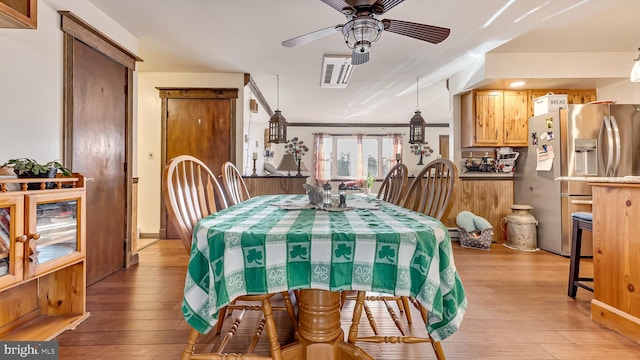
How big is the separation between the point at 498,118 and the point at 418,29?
9.34 ft

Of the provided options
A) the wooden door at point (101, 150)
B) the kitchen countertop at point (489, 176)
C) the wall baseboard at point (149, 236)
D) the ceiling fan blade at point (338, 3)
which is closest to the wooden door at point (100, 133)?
the wooden door at point (101, 150)

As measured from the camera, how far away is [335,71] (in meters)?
4.10

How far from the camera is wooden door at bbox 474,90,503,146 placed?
4.13m

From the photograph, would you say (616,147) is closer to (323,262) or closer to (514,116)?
(514,116)

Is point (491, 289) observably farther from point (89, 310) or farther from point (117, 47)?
point (117, 47)

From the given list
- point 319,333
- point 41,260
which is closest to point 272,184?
point 41,260

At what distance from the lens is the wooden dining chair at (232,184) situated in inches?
79.0

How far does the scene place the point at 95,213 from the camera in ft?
8.52

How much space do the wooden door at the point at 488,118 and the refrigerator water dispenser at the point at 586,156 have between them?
0.89 m

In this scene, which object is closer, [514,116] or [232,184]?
[232,184]

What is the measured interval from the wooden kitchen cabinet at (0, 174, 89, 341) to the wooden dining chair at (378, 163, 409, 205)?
2.12 m

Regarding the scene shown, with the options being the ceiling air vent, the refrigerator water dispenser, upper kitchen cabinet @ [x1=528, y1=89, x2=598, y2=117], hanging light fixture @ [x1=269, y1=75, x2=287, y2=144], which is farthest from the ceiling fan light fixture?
upper kitchen cabinet @ [x1=528, y1=89, x2=598, y2=117]

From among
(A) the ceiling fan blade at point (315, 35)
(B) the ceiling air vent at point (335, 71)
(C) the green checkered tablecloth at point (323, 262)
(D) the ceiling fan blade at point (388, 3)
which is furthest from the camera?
(B) the ceiling air vent at point (335, 71)

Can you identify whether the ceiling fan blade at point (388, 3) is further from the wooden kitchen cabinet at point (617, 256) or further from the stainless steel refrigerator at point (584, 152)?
the stainless steel refrigerator at point (584, 152)
